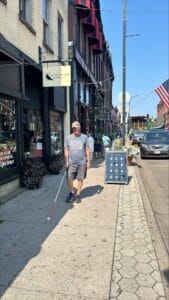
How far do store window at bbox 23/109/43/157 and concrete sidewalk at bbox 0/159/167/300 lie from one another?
3.04 meters

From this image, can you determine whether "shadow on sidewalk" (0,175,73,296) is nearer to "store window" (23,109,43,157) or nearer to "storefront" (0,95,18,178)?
"storefront" (0,95,18,178)

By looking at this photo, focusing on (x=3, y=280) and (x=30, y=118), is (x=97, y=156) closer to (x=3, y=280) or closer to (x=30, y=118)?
(x=30, y=118)

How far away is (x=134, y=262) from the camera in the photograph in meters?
4.58

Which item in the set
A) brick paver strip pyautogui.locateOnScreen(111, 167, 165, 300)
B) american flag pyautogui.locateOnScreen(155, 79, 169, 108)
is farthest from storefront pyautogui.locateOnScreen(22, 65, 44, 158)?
american flag pyautogui.locateOnScreen(155, 79, 169, 108)

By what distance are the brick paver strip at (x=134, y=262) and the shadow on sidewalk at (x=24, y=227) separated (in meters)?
1.08

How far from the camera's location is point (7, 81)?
8117 mm

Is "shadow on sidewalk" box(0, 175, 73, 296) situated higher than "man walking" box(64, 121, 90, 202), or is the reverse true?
"man walking" box(64, 121, 90, 202)

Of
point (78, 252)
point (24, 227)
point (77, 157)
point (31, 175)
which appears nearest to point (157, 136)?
point (31, 175)

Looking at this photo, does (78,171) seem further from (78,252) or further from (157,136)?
(157,136)

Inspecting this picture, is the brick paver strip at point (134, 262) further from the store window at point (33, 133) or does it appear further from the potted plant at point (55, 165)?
the potted plant at point (55, 165)

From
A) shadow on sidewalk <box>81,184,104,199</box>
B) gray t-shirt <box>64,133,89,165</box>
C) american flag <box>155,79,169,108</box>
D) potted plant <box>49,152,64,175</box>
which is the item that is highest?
american flag <box>155,79,169,108</box>

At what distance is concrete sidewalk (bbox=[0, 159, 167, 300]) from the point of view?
3838 mm

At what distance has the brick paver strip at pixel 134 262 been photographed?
384 cm

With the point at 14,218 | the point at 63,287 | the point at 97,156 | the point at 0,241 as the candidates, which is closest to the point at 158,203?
the point at 14,218
